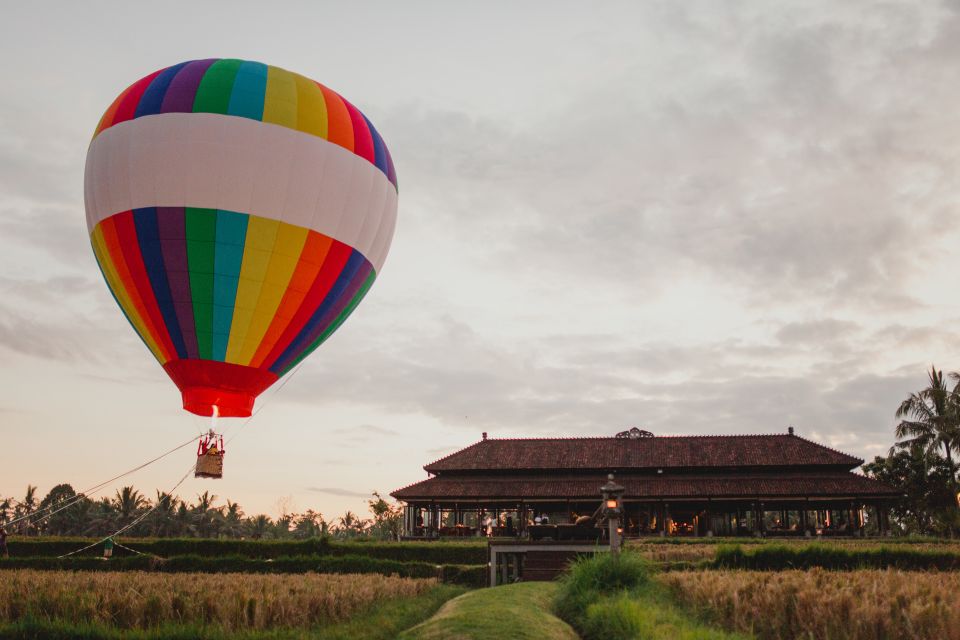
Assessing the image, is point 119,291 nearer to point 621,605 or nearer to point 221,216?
point 221,216

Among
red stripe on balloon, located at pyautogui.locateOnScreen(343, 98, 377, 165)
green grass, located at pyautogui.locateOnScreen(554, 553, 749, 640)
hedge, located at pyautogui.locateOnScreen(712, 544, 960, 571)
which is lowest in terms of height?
hedge, located at pyautogui.locateOnScreen(712, 544, 960, 571)

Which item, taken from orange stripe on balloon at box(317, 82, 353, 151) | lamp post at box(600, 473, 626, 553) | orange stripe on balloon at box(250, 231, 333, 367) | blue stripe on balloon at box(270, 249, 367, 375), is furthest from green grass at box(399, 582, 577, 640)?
orange stripe on balloon at box(317, 82, 353, 151)

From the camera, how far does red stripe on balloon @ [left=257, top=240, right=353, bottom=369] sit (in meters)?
20.7

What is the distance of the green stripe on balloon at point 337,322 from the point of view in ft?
72.0

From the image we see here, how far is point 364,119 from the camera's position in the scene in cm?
2303

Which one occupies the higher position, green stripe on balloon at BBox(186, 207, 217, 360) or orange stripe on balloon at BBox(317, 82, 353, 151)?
orange stripe on balloon at BBox(317, 82, 353, 151)

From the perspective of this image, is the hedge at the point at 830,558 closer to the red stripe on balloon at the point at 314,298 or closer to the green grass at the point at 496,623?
the green grass at the point at 496,623

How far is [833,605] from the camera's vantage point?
10.0 metres

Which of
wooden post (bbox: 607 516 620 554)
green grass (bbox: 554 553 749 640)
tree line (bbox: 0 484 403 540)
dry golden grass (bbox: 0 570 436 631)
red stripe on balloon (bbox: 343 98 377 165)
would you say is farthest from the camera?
tree line (bbox: 0 484 403 540)

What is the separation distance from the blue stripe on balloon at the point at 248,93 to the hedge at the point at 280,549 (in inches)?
732

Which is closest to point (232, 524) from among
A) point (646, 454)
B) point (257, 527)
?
point (257, 527)

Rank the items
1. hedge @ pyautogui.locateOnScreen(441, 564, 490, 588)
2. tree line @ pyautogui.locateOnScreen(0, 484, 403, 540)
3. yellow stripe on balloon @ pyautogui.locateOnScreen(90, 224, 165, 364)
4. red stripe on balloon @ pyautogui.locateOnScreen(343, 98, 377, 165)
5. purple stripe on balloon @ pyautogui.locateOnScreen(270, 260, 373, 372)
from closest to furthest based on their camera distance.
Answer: yellow stripe on balloon @ pyautogui.locateOnScreen(90, 224, 165, 364) < purple stripe on balloon @ pyautogui.locateOnScreen(270, 260, 373, 372) < red stripe on balloon @ pyautogui.locateOnScreen(343, 98, 377, 165) < hedge @ pyautogui.locateOnScreen(441, 564, 490, 588) < tree line @ pyautogui.locateOnScreen(0, 484, 403, 540)

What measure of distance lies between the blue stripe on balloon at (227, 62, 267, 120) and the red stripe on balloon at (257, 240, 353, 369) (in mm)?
4094

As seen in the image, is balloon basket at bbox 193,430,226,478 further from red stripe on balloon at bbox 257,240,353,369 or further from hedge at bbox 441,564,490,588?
hedge at bbox 441,564,490,588
